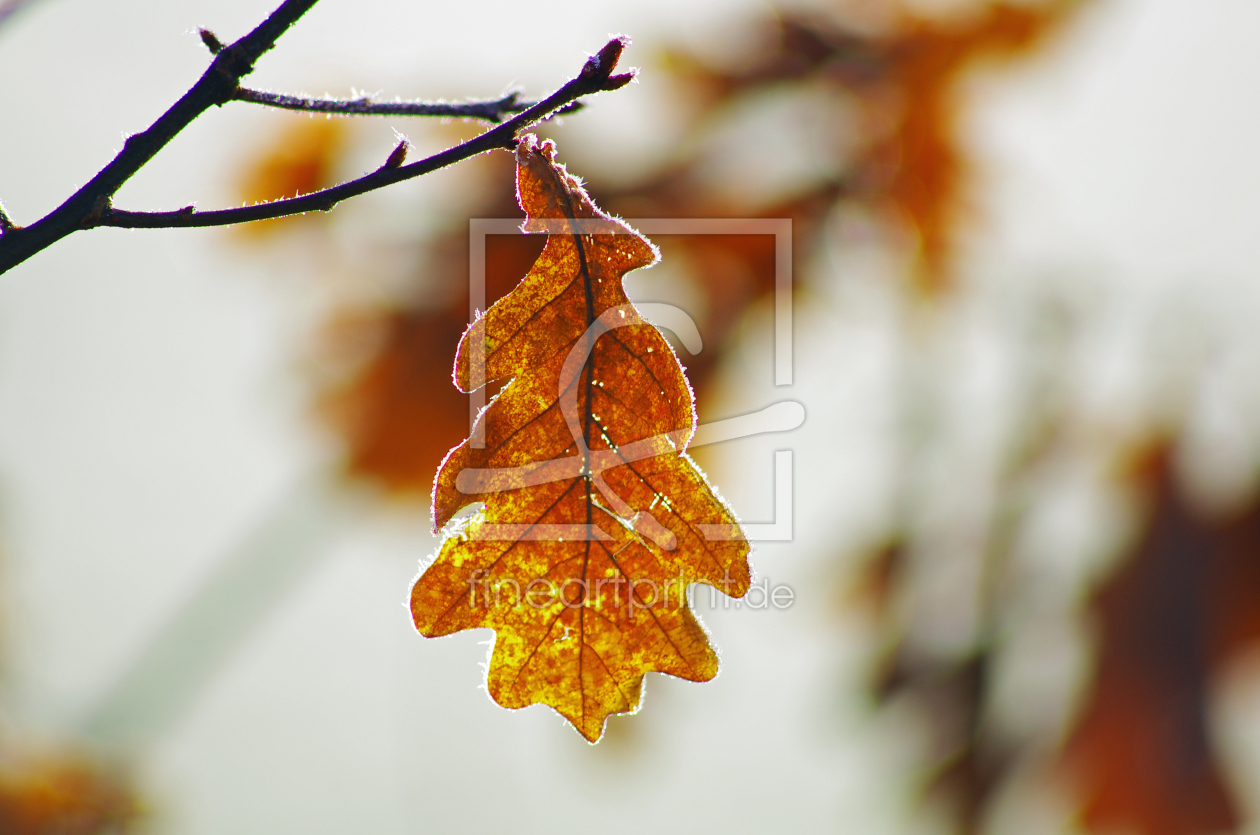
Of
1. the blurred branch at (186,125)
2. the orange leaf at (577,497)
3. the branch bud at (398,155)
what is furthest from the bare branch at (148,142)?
the orange leaf at (577,497)

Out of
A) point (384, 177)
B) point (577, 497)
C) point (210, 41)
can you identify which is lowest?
point (577, 497)

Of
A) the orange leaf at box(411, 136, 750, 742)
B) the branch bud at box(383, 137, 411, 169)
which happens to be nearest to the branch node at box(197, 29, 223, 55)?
the branch bud at box(383, 137, 411, 169)

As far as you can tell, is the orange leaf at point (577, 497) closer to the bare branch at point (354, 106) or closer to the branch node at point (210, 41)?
the bare branch at point (354, 106)

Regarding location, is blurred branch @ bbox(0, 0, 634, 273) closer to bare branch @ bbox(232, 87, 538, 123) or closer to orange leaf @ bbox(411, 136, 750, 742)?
bare branch @ bbox(232, 87, 538, 123)

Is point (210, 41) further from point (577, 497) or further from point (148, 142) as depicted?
point (577, 497)

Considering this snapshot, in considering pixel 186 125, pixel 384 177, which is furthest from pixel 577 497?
pixel 186 125

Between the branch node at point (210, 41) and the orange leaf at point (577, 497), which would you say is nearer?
the branch node at point (210, 41)

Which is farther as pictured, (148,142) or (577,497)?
(577,497)
